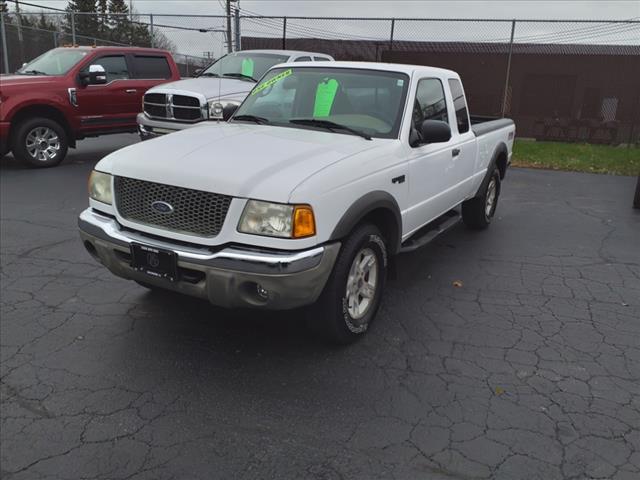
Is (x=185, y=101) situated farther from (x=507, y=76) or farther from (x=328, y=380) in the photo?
(x=507, y=76)

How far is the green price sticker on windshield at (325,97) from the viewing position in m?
4.37

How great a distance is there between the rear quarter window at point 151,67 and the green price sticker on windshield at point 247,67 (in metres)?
2.15

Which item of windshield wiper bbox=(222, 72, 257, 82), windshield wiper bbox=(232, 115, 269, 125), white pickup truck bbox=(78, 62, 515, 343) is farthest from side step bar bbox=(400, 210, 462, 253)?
windshield wiper bbox=(222, 72, 257, 82)

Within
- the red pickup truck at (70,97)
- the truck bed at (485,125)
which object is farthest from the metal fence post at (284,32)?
the truck bed at (485,125)

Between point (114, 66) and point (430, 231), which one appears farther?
point (114, 66)

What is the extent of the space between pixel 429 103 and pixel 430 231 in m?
1.11


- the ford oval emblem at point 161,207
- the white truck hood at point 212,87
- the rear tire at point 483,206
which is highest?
the white truck hood at point 212,87

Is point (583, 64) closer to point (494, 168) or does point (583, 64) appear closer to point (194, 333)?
point (494, 168)

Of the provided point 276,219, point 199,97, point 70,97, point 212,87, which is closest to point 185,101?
point 199,97

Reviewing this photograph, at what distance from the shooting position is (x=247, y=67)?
10.1 meters

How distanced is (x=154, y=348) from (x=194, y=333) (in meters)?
0.31

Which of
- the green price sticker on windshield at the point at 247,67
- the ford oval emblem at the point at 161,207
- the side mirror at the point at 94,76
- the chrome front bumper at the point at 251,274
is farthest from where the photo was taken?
the green price sticker on windshield at the point at 247,67

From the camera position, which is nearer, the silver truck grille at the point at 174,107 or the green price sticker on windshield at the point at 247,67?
the silver truck grille at the point at 174,107

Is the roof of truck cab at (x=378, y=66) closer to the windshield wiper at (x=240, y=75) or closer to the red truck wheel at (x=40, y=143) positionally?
the windshield wiper at (x=240, y=75)
